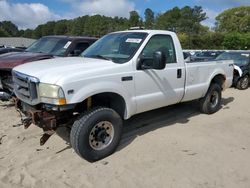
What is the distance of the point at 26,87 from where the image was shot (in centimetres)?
484

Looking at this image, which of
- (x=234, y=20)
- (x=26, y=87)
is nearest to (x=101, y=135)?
(x=26, y=87)

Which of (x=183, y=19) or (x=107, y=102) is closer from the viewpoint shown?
(x=107, y=102)

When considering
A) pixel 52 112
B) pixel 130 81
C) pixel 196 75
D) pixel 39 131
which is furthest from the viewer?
pixel 196 75

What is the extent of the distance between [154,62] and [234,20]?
92.0 m

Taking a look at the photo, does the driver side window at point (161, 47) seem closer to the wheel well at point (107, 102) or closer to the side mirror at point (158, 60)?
the side mirror at point (158, 60)

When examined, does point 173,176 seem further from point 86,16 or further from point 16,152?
point 86,16

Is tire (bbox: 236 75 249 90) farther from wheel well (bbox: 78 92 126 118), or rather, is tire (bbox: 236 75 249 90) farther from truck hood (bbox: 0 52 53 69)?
wheel well (bbox: 78 92 126 118)

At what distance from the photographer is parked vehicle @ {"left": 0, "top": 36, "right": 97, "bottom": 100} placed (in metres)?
7.05

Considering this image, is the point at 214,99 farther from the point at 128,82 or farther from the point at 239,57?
the point at 239,57

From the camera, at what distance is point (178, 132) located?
6.19 meters

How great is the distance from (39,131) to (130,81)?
2.20 m

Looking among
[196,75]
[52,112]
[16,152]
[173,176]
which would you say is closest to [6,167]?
[16,152]

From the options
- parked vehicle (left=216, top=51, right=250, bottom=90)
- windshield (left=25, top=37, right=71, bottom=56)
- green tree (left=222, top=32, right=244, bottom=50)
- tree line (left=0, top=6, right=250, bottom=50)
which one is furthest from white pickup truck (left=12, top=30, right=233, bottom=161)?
tree line (left=0, top=6, right=250, bottom=50)

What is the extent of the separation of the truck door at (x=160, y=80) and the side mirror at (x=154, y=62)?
93 millimetres
